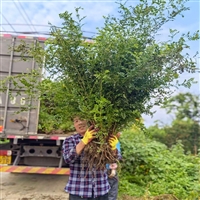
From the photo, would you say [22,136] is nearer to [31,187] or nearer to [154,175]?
[31,187]

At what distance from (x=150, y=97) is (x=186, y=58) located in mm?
407

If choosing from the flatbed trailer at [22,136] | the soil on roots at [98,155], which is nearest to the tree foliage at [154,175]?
the flatbed trailer at [22,136]

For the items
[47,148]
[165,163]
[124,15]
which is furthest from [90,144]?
[165,163]

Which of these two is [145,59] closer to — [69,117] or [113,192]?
[69,117]

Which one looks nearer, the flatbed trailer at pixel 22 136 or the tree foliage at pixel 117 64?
the tree foliage at pixel 117 64

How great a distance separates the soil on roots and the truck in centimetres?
270

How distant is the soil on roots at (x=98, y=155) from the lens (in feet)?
6.38

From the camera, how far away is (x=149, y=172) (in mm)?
5035

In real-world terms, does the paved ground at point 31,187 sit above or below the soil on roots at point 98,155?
below

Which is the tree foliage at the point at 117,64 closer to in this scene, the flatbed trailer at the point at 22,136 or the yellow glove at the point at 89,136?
the yellow glove at the point at 89,136

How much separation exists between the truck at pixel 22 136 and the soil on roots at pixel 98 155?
270 cm

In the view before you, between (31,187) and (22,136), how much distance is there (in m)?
1.26

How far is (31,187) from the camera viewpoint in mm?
5160

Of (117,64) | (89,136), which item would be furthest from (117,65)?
(89,136)
